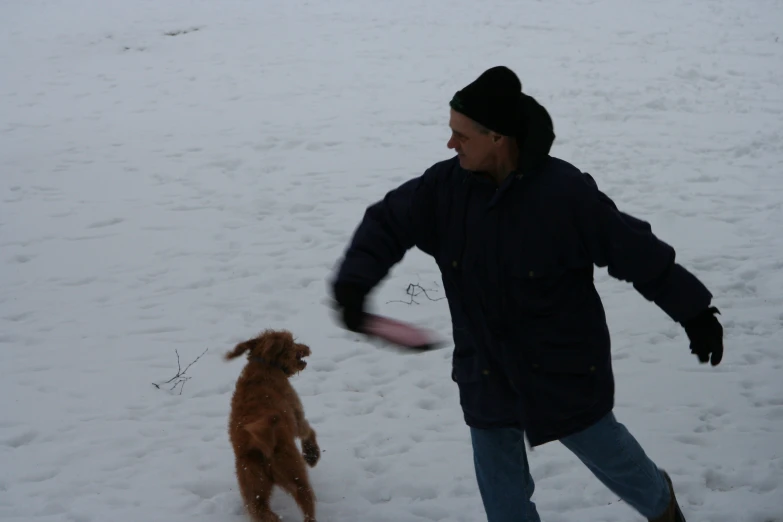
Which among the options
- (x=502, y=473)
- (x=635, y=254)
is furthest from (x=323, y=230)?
(x=635, y=254)

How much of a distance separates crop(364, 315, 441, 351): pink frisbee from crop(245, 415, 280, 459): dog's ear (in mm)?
1034

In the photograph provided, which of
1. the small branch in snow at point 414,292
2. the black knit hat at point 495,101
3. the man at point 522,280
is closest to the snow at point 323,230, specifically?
the small branch in snow at point 414,292

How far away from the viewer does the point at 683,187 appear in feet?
27.9

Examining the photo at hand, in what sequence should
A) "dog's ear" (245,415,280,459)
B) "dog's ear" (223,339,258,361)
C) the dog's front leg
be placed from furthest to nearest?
the dog's front leg
"dog's ear" (223,339,258,361)
"dog's ear" (245,415,280,459)

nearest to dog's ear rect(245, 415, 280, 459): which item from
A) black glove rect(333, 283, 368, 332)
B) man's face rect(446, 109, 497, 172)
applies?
black glove rect(333, 283, 368, 332)

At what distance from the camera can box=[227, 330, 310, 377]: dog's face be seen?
3.87 m

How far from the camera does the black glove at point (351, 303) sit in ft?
8.36

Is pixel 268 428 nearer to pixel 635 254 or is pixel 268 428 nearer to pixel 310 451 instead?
pixel 310 451

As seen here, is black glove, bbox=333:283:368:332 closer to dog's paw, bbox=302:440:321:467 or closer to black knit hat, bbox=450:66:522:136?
black knit hat, bbox=450:66:522:136

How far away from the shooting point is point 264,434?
11.0ft

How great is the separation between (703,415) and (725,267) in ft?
8.13

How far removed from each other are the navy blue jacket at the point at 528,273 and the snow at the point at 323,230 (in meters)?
1.44

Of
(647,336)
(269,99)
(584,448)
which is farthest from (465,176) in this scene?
(269,99)

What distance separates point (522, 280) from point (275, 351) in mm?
1813
